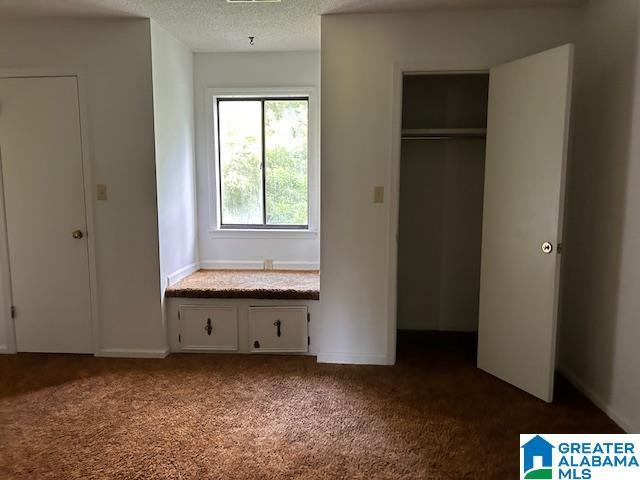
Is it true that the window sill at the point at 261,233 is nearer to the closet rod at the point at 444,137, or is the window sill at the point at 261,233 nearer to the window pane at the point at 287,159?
the window pane at the point at 287,159

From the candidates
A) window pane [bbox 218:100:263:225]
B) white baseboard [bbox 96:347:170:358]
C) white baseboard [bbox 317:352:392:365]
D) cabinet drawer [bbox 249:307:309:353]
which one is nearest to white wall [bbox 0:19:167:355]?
white baseboard [bbox 96:347:170:358]

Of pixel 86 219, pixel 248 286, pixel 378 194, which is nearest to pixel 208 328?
pixel 248 286

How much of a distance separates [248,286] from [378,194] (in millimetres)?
1205

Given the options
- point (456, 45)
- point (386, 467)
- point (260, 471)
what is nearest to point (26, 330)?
point (260, 471)

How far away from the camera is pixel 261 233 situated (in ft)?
12.2

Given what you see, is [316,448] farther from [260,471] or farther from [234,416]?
[234,416]

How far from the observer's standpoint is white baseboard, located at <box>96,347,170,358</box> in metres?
3.04

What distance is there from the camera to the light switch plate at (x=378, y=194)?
2775 mm

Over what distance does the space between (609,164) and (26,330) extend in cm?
410

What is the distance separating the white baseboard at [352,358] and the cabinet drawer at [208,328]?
2.28 feet

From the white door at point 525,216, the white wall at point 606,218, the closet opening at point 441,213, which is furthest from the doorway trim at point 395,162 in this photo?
the white wall at point 606,218

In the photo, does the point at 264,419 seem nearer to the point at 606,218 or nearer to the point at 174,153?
the point at 174,153

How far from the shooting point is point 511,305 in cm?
253

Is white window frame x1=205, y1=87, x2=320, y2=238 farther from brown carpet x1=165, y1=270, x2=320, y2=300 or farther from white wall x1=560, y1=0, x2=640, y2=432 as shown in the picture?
white wall x1=560, y1=0, x2=640, y2=432
